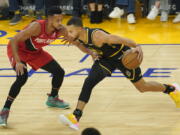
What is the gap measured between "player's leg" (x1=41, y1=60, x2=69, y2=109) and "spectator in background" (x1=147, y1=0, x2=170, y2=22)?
5.06 m

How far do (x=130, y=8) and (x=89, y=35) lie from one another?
5789 millimetres

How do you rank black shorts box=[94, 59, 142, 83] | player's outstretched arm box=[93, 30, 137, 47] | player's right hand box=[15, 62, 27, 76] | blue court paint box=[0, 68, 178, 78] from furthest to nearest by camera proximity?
blue court paint box=[0, 68, 178, 78]
black shorts box=[94, 59, 142, 83]
player's right hand box=[15, 62, 27, 76]
player's outstretched arm box=[93, 30, 137, 47]

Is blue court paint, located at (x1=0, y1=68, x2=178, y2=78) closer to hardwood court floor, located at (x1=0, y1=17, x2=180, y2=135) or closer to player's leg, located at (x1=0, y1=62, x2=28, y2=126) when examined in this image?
hardwood court floor, located at (x1=0, y1=17, x2=180, y2=135)

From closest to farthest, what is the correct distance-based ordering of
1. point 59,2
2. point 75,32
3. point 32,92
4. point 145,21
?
point 75,32, point 32,92, point 145,21, point 59,2

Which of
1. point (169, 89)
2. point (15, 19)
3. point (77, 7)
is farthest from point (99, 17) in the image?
point (169, 89)

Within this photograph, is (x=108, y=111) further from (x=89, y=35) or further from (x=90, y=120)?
(x=89, y=35)

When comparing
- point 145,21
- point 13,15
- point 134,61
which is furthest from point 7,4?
point 134,61

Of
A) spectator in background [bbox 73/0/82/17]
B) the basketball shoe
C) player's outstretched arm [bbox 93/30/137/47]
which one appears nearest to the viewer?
player's outstretched arm [bbox 93/30/137/47]

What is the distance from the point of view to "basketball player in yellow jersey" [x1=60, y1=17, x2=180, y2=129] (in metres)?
4.56

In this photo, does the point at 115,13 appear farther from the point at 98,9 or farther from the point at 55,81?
the point at 55,81

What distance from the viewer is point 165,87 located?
5293 mm

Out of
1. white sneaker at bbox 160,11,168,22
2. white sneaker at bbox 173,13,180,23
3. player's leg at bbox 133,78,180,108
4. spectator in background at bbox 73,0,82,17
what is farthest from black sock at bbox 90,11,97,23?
player's leg at bbox 133,78,180,108

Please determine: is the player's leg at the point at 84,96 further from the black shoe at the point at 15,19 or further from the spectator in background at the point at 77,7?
the black shoe at the point at 15,19

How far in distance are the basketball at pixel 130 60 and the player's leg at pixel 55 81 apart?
90cm
